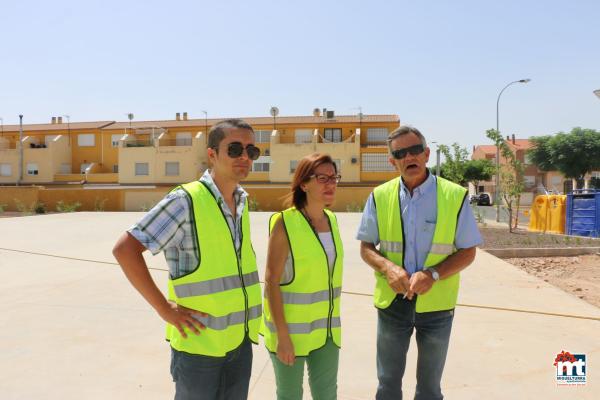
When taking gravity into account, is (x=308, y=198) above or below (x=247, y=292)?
above

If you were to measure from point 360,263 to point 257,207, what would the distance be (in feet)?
69.1

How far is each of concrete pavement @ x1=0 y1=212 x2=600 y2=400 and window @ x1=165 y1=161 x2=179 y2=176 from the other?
35203 mm

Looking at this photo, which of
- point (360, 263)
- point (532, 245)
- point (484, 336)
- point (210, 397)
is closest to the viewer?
point (210, 397)

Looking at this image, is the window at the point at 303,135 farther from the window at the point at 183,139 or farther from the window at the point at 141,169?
the window at the point at 141,169

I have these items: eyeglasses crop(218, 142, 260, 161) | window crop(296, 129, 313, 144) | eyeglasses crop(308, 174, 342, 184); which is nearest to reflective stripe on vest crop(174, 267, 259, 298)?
eyeglasses crop(218, 142, 260, 161)

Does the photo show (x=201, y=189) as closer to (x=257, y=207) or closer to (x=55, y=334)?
(x=55, y=334)

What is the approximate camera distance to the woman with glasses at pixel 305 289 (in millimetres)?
2258

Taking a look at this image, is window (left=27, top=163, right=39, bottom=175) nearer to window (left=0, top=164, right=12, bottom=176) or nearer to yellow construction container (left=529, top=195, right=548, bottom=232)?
window (left=0, top=164, right=12, bottom=176)

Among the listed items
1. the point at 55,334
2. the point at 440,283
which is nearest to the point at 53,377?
the point at 55,334

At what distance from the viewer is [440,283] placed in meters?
2.53

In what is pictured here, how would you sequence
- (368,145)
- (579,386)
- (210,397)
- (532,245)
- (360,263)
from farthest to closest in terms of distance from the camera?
(368,145), (532,245), (360,263), (579,386), (210,397)

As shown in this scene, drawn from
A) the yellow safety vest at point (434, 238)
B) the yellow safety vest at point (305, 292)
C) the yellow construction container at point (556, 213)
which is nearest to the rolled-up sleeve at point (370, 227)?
the yellow safety vest at point (434, 238)

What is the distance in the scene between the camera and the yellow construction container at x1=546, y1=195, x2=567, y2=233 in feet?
51.0

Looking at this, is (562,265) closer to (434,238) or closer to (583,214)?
(583,214)
